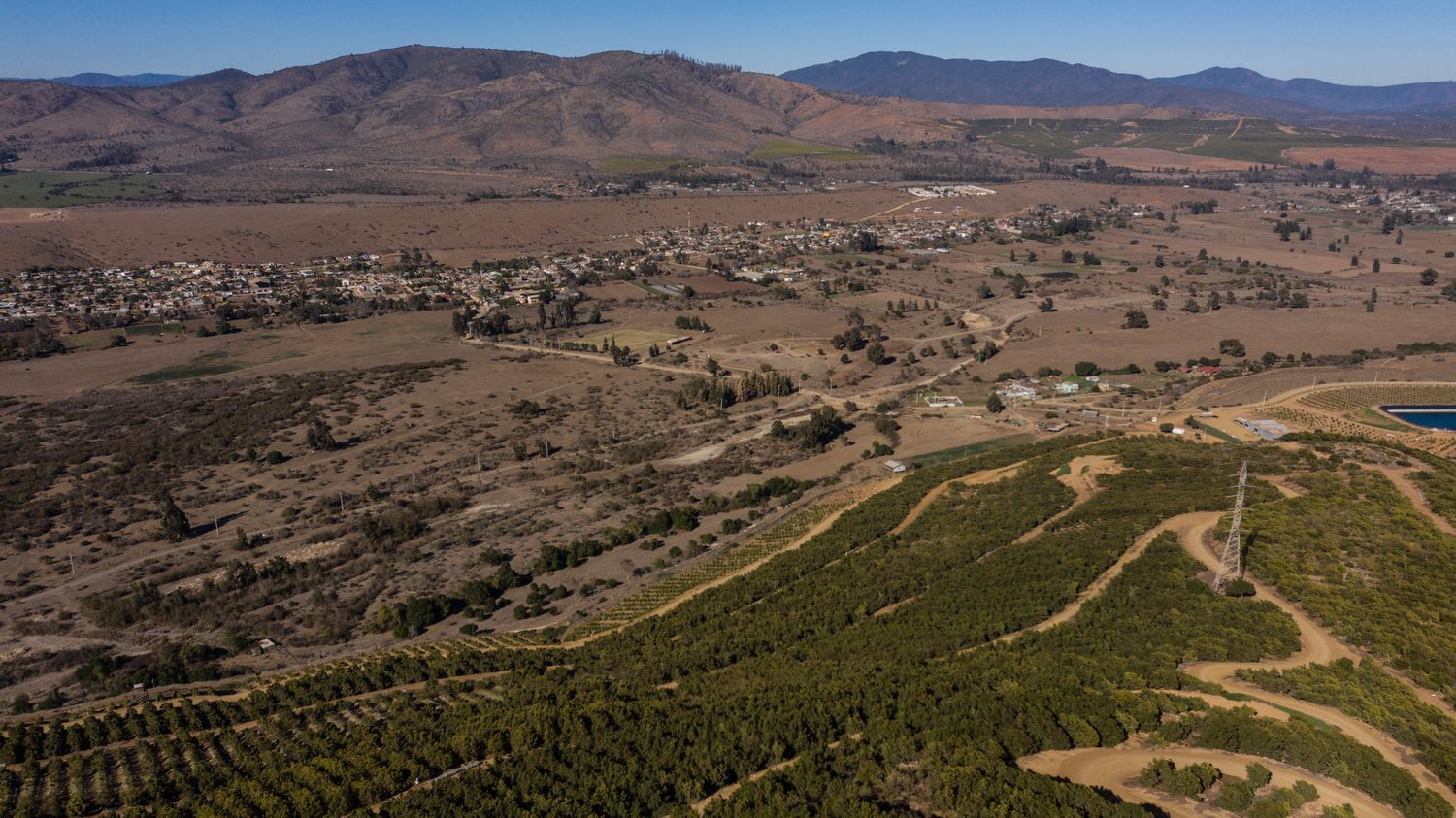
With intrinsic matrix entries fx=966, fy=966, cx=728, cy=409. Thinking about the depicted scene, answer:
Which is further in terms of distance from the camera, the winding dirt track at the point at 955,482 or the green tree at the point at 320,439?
the green tree at the point at 320,439

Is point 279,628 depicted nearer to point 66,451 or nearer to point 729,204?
point 66,451

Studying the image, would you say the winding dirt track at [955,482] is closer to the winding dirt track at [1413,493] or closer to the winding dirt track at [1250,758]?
the winding dirt track at [1413,493]

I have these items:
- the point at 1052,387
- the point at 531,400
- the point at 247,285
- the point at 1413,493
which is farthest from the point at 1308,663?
the point at 247,285

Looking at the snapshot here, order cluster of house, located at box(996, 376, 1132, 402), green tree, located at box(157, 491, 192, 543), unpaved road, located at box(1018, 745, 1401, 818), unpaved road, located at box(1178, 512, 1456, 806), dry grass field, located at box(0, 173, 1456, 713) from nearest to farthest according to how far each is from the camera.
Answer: unpaved road, located at box(1018, 745, 1401, 818)
unpaved road, located at box(1178, 512, 1456, 806)
dry grass field, located at box(0, 173, 1456, 713)
green tree, located at box(157, 491, 192, 543)
cluster of house, located at box(996, 376, 1132, 402)

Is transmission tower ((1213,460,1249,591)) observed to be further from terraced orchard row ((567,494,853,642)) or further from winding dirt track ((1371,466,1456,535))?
terraced orchard row ((567,494,853,642))

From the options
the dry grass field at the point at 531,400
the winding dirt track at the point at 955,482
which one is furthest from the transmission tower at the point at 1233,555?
the dry grass field at the point at 531,400

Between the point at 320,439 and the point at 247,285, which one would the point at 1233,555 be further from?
the point at 247,285

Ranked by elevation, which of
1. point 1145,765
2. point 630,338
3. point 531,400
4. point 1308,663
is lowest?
point 531,400

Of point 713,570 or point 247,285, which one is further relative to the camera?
point 247,285

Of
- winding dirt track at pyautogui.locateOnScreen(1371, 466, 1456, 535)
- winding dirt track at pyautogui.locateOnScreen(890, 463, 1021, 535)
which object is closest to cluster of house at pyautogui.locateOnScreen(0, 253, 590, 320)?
winding dirt track at pyautogui.locateOnScreen(890, 463, 1021, 535)

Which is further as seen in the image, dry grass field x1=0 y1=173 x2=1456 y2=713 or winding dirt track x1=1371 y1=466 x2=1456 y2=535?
dry grass field x1=0 y1=173 x2=1456 y2=713

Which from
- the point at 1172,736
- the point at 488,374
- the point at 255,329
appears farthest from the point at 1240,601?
the point at 255,329
